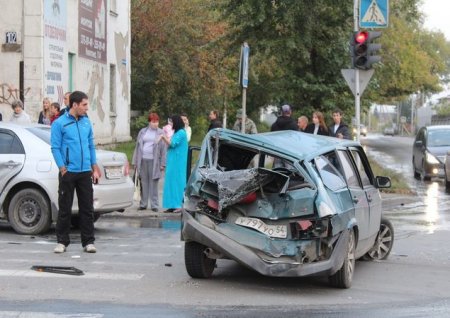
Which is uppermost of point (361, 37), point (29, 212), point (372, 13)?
point (372, 13)

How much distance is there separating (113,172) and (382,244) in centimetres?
399

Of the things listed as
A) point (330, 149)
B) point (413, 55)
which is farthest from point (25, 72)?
point (413, 55)

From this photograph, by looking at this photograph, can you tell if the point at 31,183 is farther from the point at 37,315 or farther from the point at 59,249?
the point at 37,315

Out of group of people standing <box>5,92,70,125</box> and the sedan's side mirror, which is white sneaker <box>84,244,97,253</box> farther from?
group of people standing <box>5,92,70,125</box>

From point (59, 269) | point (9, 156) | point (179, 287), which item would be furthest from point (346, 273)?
point (9, 156)

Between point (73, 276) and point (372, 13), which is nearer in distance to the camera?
point (73, 276)

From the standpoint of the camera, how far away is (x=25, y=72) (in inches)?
778

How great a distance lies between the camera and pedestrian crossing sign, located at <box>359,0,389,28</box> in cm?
1670

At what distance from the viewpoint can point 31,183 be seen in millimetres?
10914

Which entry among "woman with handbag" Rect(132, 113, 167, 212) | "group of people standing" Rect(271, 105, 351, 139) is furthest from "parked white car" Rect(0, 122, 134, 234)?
"group of people standing" Rect(271, 105, 351, 139)

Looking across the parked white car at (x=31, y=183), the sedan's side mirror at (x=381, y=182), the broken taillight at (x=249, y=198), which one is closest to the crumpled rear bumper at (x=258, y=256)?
the broken taillight at (x=249, y=198)

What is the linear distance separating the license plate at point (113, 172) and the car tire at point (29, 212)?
925 millimetres

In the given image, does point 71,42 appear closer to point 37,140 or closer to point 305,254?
point 37,140

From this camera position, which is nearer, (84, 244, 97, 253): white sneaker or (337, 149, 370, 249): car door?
(337, 149, 370, 249): car door
